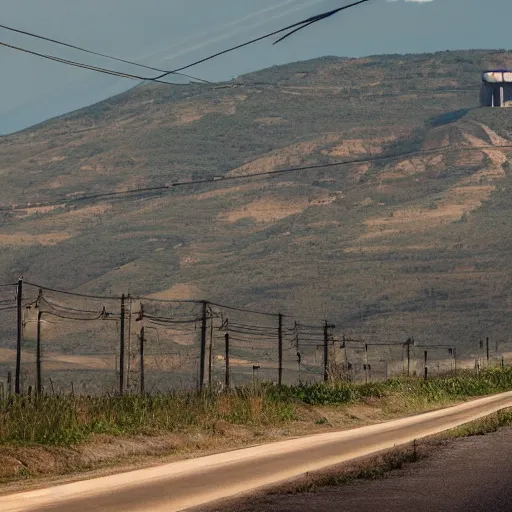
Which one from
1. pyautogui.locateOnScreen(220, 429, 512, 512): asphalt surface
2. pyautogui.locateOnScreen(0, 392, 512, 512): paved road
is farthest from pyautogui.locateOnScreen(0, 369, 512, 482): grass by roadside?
pyautogui.locateOnScreen(220, 429, 512, 512): asphalt surface

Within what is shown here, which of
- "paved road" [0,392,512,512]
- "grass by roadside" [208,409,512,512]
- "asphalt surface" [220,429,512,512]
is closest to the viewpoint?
"asphalt surface" [220,429,512,512]

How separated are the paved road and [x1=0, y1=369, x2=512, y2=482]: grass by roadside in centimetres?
163

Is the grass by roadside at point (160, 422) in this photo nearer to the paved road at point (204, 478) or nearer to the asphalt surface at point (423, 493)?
the paved road at point (204, 478)

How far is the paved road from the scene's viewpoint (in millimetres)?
18531

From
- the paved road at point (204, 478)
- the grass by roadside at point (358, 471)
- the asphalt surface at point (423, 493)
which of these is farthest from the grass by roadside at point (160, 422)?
the asphalt surface at point (423, 493)

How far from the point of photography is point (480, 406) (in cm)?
5109

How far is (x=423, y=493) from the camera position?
18.5 meters

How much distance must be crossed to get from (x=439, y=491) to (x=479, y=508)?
7.23 feet

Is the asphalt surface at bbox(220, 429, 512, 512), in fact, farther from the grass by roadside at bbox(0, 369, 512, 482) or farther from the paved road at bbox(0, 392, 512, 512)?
the grass by roadside at bbox(0, 369, 512, 482)

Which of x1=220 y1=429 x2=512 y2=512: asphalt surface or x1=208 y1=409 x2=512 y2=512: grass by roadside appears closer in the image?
x1=220 y1=429 x2=512 y2=512: asphalt surface

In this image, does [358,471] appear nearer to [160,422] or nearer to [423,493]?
[423,493]

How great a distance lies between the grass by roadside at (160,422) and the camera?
83.4 ft

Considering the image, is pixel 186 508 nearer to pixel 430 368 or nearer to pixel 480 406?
pixel 480 406

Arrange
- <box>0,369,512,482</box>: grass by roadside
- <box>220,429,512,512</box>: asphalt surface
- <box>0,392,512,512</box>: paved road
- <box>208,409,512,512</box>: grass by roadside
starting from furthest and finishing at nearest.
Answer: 1. <box>0,369,512,482</box>: grass by roadside
2. <box>208,409,512,512</box>: grass by roadside
3. <box>0,392,512,512</box>: paved road
4. <box>220,429,512,512</box>: asphalt surface
